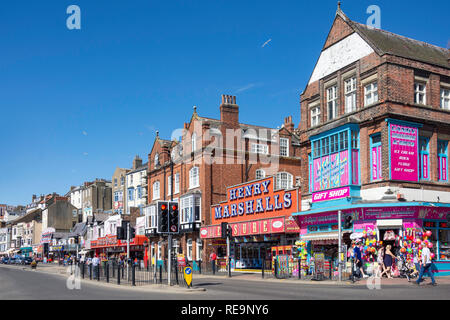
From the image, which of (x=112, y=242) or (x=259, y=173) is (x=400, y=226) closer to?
(x=259, y=173)

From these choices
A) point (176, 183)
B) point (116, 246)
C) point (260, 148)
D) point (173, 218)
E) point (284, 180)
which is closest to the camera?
point (173, 218)

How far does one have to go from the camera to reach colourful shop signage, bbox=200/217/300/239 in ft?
114

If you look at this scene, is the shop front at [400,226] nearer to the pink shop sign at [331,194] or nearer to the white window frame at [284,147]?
the pink shop sign at [331,194]

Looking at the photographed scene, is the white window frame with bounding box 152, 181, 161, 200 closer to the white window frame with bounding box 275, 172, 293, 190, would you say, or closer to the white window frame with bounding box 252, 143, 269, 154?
the white window frame with bounding box 252, 143, 269, 154

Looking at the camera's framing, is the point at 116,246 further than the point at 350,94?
Yes

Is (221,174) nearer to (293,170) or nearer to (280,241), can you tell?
(293,170)

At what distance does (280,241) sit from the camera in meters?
38.0

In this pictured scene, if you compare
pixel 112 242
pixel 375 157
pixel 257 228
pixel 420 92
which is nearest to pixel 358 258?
pixel 375 157

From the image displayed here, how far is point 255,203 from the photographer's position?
132 ft

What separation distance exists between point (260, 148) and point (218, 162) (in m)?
5.02

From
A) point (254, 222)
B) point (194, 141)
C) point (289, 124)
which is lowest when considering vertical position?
point (254, 222)

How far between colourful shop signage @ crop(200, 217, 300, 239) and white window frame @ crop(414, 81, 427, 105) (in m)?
11.3

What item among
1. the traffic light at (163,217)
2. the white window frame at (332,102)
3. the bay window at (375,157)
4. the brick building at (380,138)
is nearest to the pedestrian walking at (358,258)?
the brick building at (380,138)

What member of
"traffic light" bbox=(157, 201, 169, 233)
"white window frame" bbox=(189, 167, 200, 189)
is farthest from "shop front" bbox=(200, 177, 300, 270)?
"traffic light" bbox=(157, 201, 169, 233)
